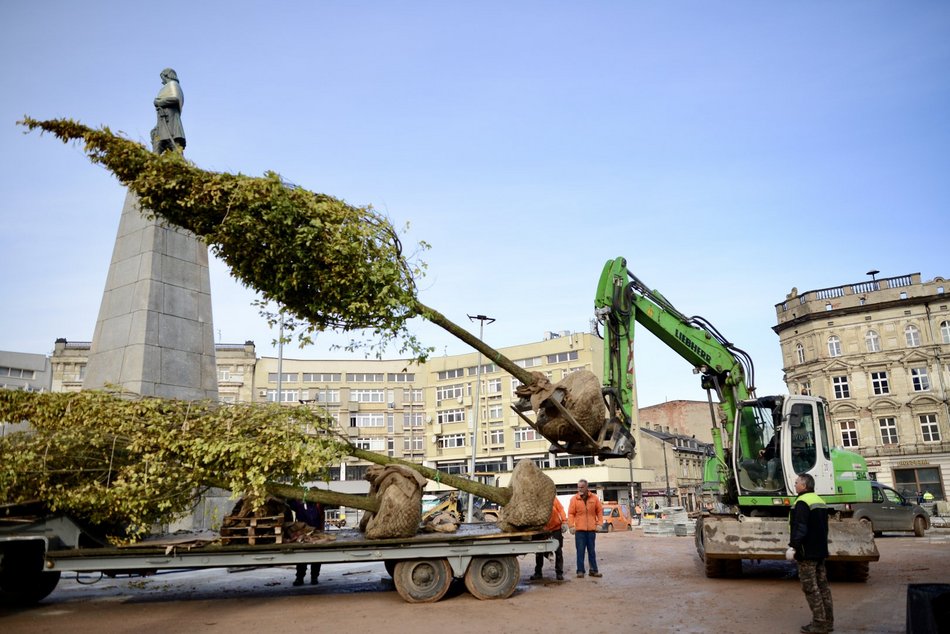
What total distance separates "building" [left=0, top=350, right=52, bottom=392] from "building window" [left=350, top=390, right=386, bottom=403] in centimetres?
2512

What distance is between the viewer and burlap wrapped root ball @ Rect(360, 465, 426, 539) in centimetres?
1024

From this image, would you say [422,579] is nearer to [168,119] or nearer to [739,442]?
[739,442]

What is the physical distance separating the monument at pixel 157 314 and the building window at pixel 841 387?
46.0 meters

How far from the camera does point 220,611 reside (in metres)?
10.1

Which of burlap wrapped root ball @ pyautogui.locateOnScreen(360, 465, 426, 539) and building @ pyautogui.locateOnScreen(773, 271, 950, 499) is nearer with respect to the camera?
burlap wrapped root ball @ pyautogui.locateOnScreen(360, 465, 426, 539)

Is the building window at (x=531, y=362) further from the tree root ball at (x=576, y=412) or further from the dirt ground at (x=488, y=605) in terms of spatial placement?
the tree root ball at (x=576, y=412)

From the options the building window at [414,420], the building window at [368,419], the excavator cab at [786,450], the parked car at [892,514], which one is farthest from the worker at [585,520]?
the building window at [368,419]

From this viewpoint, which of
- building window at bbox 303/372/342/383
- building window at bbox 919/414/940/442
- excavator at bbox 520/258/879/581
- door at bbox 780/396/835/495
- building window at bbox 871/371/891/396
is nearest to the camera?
excavator at bbox 520/258/879/581

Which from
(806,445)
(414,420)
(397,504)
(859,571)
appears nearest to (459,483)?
(397,504)

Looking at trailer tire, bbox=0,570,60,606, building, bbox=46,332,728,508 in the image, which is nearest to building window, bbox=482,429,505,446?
building, bbox=46,332,728,508

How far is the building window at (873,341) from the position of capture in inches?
1906

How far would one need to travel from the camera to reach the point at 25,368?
4634cm

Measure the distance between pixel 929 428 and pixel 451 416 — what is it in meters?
36.2

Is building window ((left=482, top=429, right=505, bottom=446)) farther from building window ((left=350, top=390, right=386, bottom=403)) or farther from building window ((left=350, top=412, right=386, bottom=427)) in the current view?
building window ((left=350, top=390, right=386, bottom=403))
